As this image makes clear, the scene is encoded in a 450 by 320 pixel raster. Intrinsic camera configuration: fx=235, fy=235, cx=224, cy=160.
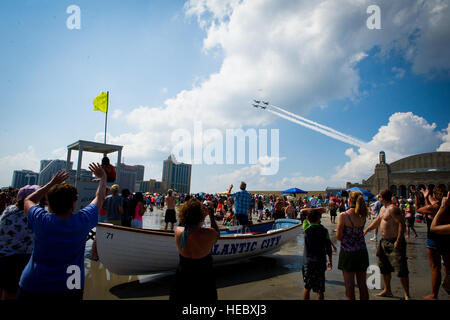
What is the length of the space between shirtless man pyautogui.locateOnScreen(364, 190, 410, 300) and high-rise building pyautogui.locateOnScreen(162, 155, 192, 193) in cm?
16987

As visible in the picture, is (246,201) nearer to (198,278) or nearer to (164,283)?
(164,283)

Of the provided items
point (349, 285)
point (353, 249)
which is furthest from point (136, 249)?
point (353, 249)

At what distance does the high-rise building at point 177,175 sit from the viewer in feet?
572

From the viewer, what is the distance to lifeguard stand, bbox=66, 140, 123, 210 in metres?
11.6

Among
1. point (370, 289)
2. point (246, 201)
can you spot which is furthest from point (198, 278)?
point (246, 201)

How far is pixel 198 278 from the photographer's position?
248 cm

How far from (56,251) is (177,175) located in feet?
612

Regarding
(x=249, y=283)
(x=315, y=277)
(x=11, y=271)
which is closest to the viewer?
(x=11, y=271)

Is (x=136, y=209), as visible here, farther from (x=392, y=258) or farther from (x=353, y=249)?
(x=392, y=258)

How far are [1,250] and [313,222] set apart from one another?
4.56 metres

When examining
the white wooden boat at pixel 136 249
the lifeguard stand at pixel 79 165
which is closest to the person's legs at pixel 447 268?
the white wooden boat at pixel 136 249

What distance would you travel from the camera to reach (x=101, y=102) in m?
16.4

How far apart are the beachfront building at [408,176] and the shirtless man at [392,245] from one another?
66.3 m

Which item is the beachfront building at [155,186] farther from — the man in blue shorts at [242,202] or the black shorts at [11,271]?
the black shorts at [11,271]
